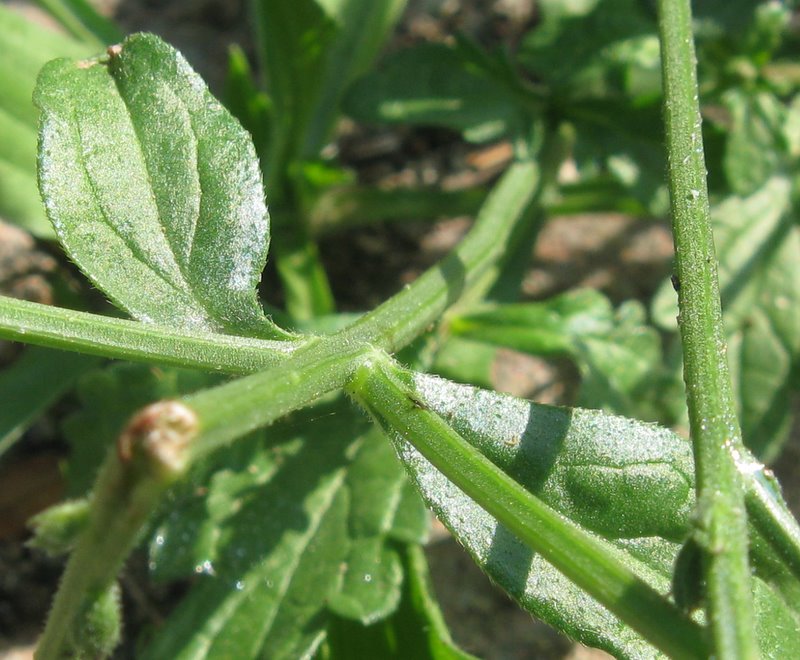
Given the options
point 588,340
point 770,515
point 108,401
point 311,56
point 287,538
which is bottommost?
point 287,538

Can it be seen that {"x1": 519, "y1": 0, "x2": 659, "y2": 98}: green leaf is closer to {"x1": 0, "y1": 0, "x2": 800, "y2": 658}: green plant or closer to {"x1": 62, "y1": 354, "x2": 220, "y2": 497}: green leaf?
{"x1": 0, "y1": 0, "x2": 800, "y2": 658}: green plant

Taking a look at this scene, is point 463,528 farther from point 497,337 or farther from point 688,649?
point 497,337

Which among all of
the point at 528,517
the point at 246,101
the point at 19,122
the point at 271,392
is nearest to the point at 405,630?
the point at 528,517

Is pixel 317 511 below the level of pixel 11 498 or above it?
above

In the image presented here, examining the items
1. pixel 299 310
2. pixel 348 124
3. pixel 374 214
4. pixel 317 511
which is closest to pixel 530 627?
pixel 317 511

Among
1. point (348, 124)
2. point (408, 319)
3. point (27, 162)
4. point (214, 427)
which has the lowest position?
point (214, 427)

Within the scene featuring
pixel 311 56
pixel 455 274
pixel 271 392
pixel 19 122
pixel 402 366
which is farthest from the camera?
pixel 311 56

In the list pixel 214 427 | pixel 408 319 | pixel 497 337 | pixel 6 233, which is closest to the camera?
pixel 214 427

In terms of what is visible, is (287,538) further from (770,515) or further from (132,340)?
(770,515)
